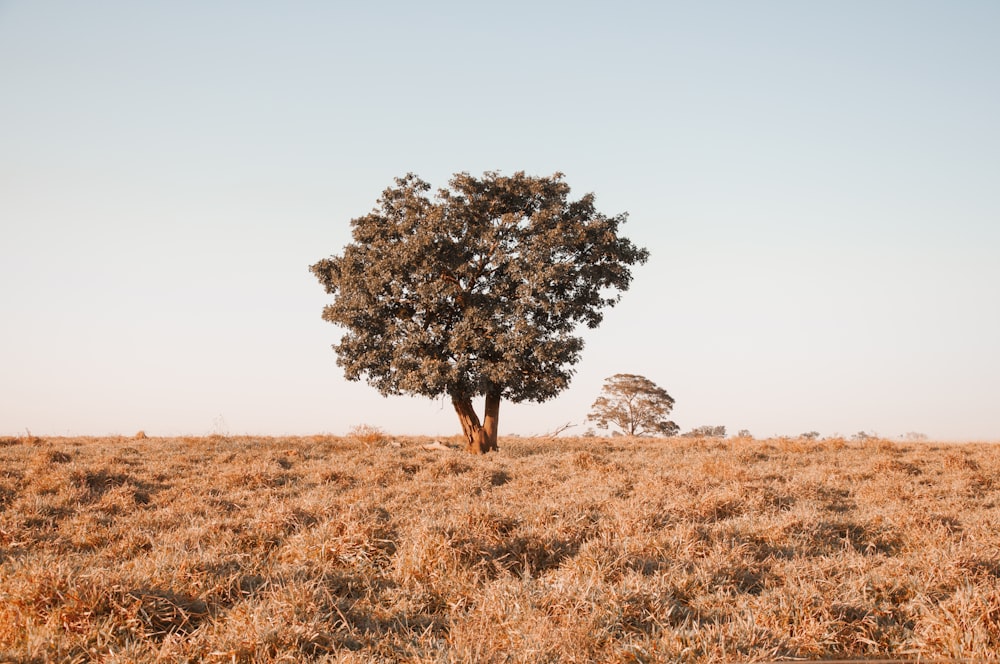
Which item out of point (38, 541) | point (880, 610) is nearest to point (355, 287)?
point (38, 541)

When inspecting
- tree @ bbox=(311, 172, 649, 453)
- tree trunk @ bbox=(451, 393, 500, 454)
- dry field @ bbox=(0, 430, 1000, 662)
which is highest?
tree @ bbox=(311, 172, 649, 453)

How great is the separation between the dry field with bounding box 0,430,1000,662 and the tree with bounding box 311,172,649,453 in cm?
914

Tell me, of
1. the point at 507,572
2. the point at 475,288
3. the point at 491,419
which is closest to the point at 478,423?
the point at 491,419

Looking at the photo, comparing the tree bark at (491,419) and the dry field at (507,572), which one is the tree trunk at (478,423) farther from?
the dry field at (507,572)

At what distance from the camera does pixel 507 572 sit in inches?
251

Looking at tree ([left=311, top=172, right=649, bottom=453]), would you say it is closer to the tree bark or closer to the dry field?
the tree bark

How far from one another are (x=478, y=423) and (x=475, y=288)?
17.1 feet

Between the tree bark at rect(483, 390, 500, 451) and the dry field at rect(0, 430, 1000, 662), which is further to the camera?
the tree bark at rect(483, 390, 500, 451)

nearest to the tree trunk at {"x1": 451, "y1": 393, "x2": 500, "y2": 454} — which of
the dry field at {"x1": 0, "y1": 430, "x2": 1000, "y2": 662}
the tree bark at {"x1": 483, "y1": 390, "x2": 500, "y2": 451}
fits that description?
the tree bark at {"x1": 483, "y1": 390, "x2": 500, "y2": 451}

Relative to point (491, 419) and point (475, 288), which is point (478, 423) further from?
point (475, 288)

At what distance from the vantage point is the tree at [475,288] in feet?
70.8

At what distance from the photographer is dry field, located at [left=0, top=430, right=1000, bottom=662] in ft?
15.6

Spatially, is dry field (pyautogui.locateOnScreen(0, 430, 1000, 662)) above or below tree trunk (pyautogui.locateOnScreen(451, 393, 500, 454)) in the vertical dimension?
below

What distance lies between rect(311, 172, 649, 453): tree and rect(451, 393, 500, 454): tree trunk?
0.16 ft
